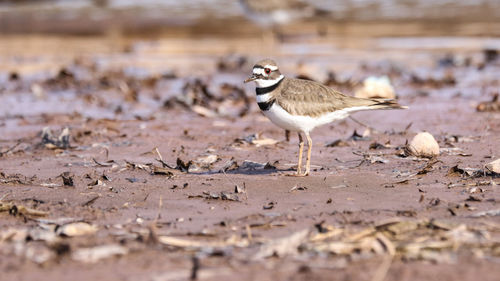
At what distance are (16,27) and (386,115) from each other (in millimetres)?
15367

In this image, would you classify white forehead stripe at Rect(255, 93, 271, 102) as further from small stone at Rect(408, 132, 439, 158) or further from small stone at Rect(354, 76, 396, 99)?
small stone at Rect(354, 76, 396, 99)

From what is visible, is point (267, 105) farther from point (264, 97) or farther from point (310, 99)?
point (310, 99)

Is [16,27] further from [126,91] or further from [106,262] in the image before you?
[106,262]

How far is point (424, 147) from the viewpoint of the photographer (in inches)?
254

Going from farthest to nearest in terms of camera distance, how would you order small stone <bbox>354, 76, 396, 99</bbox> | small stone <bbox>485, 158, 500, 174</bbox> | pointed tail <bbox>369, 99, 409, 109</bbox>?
small stone <bbox>354, 76, 396, 99</bbox> → pointed tail <bbox>369, 99, 409, 109</bbox> → small stone <bbox>485, 158, 500, 174</bbox>

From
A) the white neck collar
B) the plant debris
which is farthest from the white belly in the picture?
the plant debris

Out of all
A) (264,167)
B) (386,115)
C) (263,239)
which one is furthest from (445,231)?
(386,115)

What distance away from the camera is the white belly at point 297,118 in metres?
6.14

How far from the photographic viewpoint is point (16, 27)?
21672 millimetres

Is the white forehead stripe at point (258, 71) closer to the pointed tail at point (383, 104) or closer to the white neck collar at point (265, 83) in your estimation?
the white neck collar at point (265, 83)

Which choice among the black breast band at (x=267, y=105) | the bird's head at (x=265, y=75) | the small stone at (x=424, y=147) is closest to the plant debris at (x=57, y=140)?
the bird's head at (x=265, y=75)

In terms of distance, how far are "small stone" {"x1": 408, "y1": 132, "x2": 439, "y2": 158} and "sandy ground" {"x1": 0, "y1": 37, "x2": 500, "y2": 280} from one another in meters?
0.08

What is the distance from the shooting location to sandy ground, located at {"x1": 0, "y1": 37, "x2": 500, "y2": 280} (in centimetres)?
389

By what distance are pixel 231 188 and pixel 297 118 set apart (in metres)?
0.89
